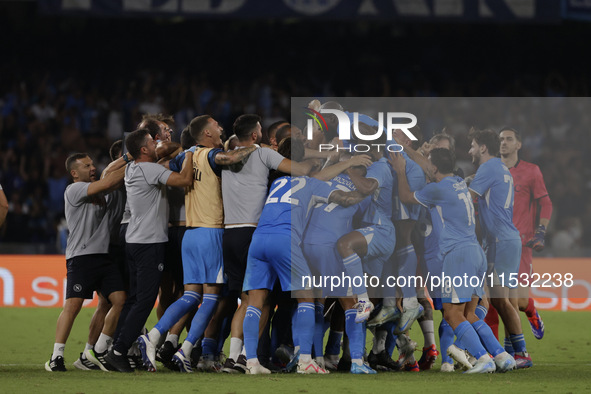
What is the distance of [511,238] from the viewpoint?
8.95m

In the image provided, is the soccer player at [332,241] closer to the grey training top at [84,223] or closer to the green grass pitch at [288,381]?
the green grass pitch at [288,381]

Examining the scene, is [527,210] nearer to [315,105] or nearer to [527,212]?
[527,212]

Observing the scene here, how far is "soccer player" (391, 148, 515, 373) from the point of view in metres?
8.09

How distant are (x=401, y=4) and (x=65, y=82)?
8.14 meters

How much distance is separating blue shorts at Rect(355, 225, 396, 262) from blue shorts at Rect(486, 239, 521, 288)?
1.09m

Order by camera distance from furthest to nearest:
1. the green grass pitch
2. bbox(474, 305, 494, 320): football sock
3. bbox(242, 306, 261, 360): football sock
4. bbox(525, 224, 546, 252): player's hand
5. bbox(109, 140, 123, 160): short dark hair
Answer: bbox(109, 140, 123, 160): short dark hair < bbox(525, 224, 546, 252): player's hand < bbox(474, 305, 494, 320): football sock < bbox(242, 306, 261, 360): football sock < the green grass pitch

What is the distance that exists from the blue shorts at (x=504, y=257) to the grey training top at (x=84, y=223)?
146 inches

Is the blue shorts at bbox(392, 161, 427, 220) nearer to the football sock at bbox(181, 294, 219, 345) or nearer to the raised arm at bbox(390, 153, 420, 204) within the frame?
the raised arm at bbox(390, 153, 420, 204)

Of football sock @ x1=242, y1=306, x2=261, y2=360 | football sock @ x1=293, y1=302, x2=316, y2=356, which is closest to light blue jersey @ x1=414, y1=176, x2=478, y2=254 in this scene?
football sock @ x1=293, y1=302, x2=316, y2=356

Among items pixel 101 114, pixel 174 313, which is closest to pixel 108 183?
pixel 174 313

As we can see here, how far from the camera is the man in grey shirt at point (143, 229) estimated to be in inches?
326

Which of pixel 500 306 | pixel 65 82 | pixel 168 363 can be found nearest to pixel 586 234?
pixel 500 306

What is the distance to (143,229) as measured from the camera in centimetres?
848

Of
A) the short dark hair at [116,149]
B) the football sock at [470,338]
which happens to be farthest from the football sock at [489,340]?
the short dark hair at [116,149]
